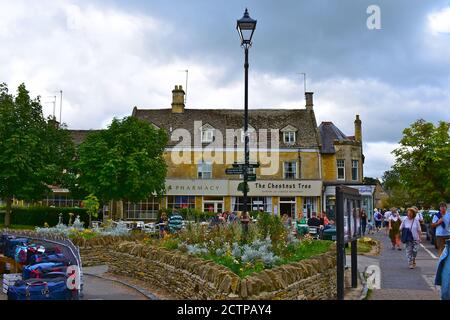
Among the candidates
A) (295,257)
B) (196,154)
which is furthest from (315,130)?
(295,257)

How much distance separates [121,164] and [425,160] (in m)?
20.6

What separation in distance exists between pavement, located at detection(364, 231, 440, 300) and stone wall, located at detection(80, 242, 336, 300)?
1358mm

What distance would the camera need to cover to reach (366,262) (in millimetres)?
18766

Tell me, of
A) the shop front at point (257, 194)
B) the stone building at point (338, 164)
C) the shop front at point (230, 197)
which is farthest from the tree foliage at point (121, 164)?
the stone building at point (338, 164)

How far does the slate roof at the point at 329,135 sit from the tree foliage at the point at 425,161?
898cm

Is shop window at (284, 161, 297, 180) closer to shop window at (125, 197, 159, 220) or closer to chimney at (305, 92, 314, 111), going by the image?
chimney at (305, 92, 314, 111)

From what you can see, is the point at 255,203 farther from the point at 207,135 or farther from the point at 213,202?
the point at 207,135

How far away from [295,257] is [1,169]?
29.0 m

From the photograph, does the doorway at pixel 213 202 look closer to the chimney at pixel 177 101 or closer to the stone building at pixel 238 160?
the stone building at pixel 238 160

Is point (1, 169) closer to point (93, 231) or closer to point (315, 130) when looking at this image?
point (93, 231)

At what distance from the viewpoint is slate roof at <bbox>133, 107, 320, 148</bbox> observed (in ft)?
156

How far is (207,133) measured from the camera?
1865 inches

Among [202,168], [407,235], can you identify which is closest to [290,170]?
[202,168]

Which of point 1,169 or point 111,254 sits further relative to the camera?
point 1,169
